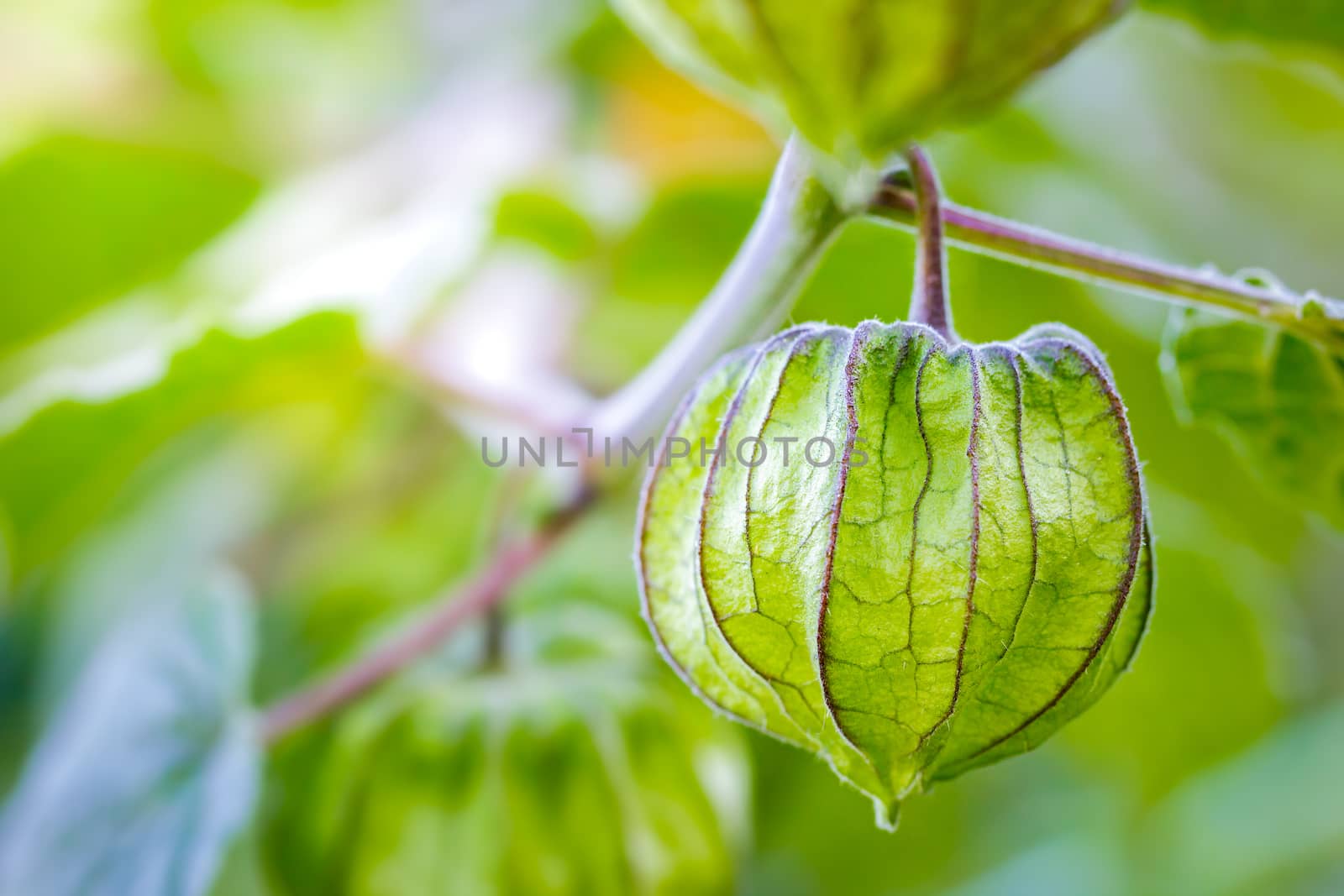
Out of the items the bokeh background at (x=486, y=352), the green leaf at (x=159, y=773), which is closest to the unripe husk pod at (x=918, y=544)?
the bokeh background at (x=486, y=352)

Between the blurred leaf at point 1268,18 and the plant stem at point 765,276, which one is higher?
the blurred leaf at point 1268,18

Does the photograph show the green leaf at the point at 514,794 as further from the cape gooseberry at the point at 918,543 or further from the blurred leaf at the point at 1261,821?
the blurred leaf at the point at 1261,821

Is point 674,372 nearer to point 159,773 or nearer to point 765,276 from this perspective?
point 765,276

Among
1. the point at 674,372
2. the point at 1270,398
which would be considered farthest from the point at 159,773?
the point at 1270,398

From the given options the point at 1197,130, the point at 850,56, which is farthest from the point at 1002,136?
the point at 850,56

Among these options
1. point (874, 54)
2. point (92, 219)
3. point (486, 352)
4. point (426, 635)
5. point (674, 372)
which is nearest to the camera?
point (874, 54)

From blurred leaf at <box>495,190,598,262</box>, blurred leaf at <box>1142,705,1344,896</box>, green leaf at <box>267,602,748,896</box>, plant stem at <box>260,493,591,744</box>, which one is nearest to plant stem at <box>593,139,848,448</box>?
plant stem at <box>260,493,591,744</box>
